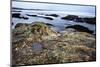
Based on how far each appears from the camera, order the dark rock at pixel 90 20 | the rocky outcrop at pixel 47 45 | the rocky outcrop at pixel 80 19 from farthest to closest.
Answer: the dark rock at pixel 90 20
the rocky outcrop at pixel 80 19
the rocky outcrop at pixel 47 45

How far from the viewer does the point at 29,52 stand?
254 centimetres

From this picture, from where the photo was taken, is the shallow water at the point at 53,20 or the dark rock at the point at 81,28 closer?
the shallow water at the point at 53,20

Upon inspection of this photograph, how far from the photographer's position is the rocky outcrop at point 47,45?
8.20ft

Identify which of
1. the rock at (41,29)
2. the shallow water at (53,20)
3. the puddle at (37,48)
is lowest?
the puddle at (37,48)

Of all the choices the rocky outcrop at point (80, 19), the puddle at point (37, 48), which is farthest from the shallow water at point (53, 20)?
the puddle at point (37, 48)

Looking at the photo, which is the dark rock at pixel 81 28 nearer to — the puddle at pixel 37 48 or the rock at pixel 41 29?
the rock at pixel 41 29

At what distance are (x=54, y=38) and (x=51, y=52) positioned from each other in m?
0.19

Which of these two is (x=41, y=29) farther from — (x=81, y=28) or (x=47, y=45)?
(x=81, y=28)

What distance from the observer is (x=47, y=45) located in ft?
8.66

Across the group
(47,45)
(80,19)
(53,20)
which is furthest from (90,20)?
(47,45)

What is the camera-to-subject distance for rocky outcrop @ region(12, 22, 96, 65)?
2.50 metres

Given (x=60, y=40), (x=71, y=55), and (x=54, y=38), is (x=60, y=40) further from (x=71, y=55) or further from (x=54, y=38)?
(x=71, y=55)

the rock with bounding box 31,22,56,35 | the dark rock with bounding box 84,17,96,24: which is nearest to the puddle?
the rock with bounding box 31,22,56,35

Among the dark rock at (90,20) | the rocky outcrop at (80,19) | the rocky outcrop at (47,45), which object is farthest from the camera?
the dark rock at (90,20)
